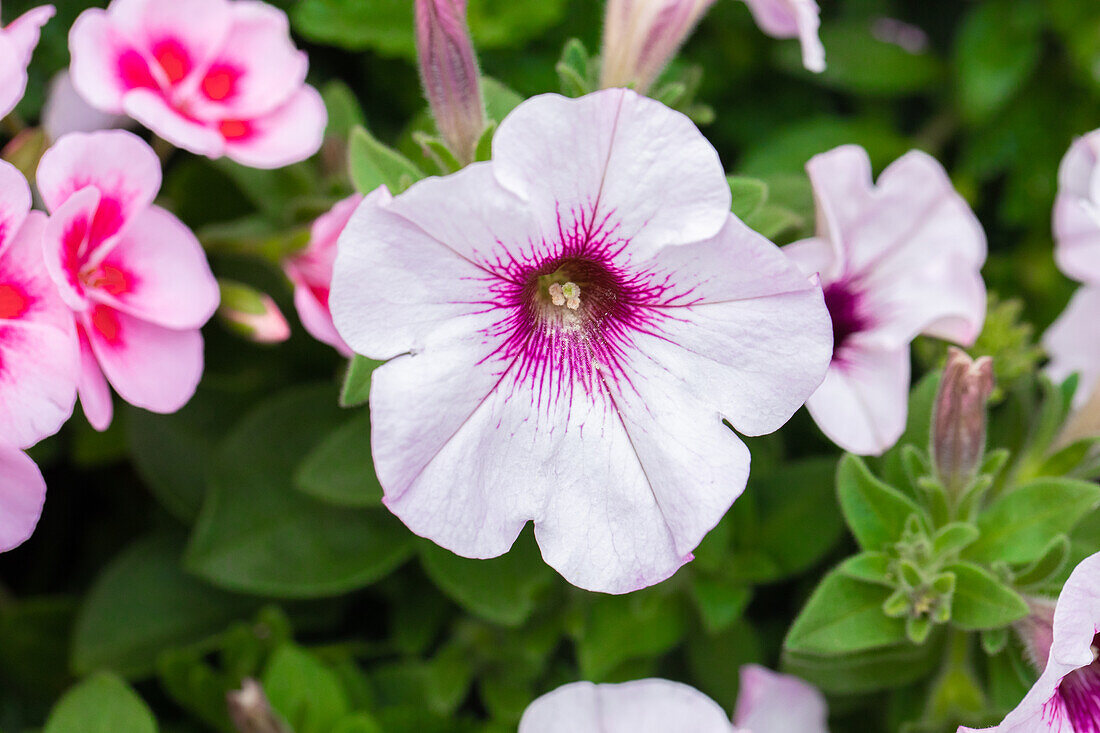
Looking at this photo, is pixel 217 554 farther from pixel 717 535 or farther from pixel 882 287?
pixel 882 287

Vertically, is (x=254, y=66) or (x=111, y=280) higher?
(x=254, y=66)

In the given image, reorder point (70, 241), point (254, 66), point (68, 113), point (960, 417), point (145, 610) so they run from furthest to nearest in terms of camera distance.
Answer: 1. point (145, 610)
2. point (68, 113)
3. point (254, 66)
4. point (960, 417)
5. point (70, 241)

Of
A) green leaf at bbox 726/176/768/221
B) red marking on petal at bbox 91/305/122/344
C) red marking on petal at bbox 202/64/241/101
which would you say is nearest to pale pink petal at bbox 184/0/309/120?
red marking on petal at bbox 202/64/241/101

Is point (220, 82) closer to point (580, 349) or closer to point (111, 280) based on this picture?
point (111, 280)

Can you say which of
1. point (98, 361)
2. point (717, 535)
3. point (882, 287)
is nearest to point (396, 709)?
point (717, 535)

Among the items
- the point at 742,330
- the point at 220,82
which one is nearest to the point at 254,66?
the point at 220,82

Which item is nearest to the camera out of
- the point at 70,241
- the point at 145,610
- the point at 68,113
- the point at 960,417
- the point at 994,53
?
the point at 70,241

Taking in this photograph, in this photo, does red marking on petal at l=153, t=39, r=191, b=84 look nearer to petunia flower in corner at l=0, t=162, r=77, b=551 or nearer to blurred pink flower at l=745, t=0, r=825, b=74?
petunia flower in corner at l=0, t=162, r=77, b=551
